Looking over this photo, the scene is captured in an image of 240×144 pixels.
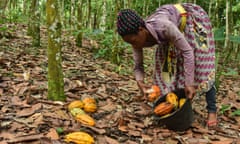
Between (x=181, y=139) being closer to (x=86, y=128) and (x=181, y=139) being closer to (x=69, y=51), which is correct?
(x=86, y=128)

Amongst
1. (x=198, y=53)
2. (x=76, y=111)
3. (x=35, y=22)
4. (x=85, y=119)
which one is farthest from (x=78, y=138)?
(x=35, y=22)

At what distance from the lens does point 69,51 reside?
5996mm

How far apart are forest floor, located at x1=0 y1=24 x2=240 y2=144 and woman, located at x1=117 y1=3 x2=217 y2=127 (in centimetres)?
34

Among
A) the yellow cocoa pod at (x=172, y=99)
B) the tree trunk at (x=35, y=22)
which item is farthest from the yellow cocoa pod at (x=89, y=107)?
the tree trunk at (x=35, y=22)

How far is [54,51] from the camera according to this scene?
9.93ft

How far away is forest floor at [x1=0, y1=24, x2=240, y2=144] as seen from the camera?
2.66 meters

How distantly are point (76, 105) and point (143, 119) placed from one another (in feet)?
2.47

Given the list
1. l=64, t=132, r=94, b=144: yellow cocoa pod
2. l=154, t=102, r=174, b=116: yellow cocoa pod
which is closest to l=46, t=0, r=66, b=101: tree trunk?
l=64, t=132, r=94, b=144: yellow cocoa pod

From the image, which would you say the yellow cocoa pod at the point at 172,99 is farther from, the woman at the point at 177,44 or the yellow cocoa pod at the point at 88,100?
the yellow cocoa pod at the point at 88,100

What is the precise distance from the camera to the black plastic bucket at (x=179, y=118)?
9.43 ft

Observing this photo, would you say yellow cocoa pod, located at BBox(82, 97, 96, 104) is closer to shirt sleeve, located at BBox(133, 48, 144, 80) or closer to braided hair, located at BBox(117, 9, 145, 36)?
shirt sleeve, located at BBox(133, 48, 144, 80)

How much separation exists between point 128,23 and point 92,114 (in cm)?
109

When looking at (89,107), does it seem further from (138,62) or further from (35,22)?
(35,22)

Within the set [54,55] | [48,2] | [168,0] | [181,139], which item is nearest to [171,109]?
[181,139]
